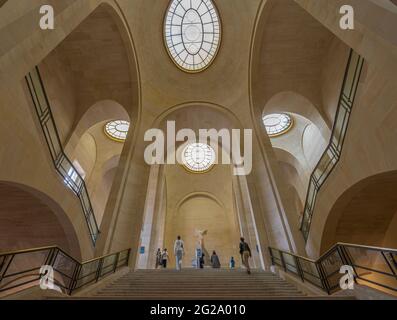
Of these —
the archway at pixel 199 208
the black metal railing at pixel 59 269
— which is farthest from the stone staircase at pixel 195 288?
the archway at pixel 199 208

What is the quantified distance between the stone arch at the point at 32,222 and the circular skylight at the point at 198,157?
52.8 feet

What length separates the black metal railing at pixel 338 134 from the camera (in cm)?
573

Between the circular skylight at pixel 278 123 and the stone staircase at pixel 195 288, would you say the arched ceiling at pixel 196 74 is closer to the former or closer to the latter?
the circular skylight at pixel 278 123

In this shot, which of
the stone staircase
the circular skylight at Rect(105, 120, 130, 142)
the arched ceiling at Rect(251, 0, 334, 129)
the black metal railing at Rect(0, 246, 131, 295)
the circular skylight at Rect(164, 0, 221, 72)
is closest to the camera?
the black metal railing at Rect(0, 246, 131, 295)

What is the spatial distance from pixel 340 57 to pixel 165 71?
29.0 feet

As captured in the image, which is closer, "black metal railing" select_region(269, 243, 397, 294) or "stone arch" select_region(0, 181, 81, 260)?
"black metal railing" select_region(269, 243, 397, 294)

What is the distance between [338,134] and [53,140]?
8559 mm

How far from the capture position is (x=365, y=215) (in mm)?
7090

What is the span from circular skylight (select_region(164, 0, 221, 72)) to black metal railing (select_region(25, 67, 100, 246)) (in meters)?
8.78

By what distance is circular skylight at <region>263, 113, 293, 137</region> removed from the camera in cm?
1762

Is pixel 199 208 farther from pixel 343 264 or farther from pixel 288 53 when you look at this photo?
pixel 343 264

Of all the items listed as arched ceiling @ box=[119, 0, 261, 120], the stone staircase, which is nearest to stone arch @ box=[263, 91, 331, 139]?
arched ceiling @ box=[119, 0, 261, 120]

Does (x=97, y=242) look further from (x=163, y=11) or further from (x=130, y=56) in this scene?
(x=163, y=11)

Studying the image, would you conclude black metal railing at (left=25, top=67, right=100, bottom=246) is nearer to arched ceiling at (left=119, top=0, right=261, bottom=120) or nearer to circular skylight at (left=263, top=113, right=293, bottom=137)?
arched ceiling at (left=119, top=0, right=261, bottom=120)
